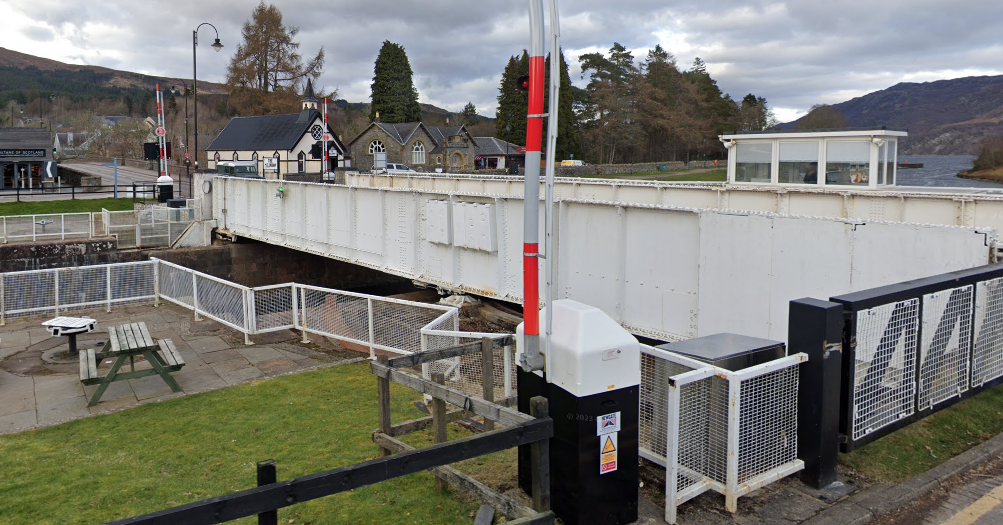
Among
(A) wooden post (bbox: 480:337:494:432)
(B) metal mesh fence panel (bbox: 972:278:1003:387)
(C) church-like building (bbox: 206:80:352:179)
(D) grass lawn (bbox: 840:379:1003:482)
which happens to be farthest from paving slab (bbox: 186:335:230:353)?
(C) church-like building (bbox: 206:80:352:179)

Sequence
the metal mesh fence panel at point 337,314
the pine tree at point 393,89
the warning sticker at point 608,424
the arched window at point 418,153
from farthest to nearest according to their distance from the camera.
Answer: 1. the pine tree at point 393,89
2. the arched window at point 418,153
3. the metal mesh fence panel at point 337,314
4. the warning sticker at point 608,424

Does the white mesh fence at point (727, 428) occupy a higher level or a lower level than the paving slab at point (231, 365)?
higher

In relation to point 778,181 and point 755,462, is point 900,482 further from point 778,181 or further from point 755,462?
point 778,181

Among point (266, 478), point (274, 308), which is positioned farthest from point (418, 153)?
point (266, 478)

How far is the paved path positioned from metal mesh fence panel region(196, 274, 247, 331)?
257 millimetres

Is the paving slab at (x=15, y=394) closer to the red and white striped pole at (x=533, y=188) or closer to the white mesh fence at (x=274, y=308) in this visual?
the white mesh fence at (x=274, y=308)

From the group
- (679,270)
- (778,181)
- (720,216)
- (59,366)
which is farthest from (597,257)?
(59,366)

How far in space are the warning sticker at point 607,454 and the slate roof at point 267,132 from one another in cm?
7178

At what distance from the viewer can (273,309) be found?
46.9ft

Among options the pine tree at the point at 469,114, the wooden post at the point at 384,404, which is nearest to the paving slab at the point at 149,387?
the wooden post at the point at 384,404

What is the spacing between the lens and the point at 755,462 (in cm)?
575

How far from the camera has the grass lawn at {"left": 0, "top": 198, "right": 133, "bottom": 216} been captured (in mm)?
35812

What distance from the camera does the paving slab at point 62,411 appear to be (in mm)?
9531

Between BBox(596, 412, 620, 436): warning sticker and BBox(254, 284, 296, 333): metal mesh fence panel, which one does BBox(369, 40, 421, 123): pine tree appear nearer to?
BBox(254, 284, 296, 333): metal mesh fence panel
